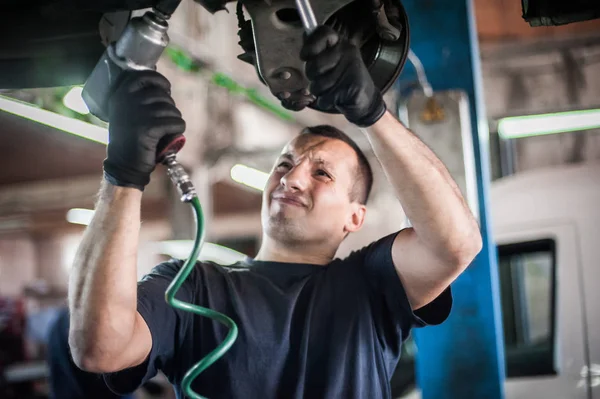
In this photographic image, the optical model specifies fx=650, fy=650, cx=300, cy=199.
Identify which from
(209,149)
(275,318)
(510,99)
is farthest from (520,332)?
(510,99)

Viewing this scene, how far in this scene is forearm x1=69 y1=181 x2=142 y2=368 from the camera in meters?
1.26

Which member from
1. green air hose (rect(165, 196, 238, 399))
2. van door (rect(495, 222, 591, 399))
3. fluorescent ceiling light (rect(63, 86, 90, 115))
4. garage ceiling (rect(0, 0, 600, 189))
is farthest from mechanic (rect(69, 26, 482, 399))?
garage ceiling (rect(0, 0, 600, 189))

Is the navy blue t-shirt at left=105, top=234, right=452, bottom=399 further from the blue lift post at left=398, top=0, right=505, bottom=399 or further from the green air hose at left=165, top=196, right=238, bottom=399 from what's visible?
the blue lift post at left=398, top=0, right=505, bottom=399

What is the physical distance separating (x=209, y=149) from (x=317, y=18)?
5909mm

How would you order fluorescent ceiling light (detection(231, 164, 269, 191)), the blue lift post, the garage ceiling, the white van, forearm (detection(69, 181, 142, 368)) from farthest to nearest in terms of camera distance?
fluorescent ceiling light (detection(231, 164, 269, 191)) → the garage ceiling → the white van → the blue lift post → forearm (detection(69, 181, 142, 368))

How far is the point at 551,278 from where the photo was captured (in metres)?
3.18

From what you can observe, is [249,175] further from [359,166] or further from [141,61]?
[141,61]

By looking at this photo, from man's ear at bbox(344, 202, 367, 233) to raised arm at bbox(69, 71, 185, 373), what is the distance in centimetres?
74

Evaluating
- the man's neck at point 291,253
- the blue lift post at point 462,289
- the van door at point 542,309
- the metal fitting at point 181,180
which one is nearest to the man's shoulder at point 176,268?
the man's neck at point 291,253

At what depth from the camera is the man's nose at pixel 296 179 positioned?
69.4 inches

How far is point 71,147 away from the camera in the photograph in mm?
6652

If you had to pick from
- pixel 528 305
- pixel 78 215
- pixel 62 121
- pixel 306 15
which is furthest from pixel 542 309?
pixel 78 215

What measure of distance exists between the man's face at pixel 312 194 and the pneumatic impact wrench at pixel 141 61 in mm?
599

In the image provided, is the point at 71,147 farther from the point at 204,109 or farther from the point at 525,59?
the point at 525,59
